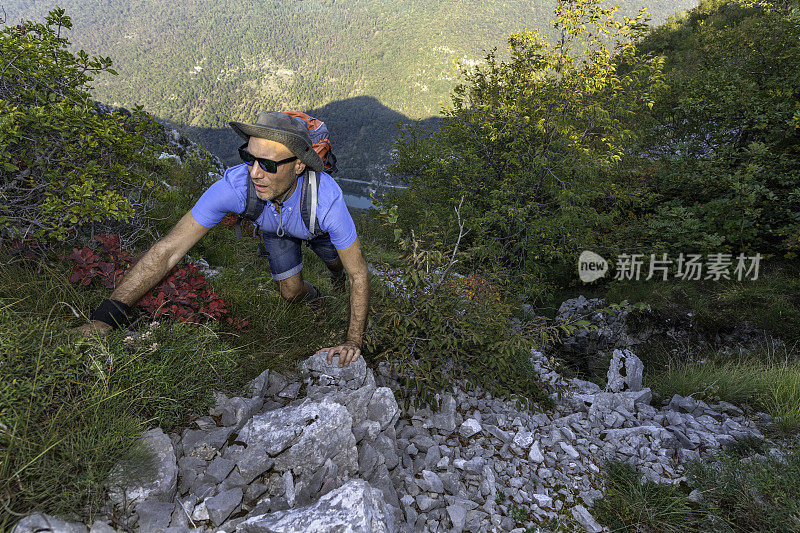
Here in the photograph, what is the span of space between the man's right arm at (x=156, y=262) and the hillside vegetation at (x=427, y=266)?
135mm

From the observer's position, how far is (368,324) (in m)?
2.99

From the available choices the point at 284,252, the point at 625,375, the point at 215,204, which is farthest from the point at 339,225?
the point at 625,375

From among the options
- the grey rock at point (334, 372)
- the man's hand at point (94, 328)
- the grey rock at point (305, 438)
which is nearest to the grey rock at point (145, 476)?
the grey rock at point (305, 438)

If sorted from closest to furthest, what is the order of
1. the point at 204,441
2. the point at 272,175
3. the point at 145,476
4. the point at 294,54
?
the point at 145,476 < the point at 204,441 < the point at 272,175 < the point at 294,54

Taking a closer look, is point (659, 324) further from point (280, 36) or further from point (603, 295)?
point (280, 36)

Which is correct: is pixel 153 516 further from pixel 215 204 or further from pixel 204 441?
pixel 215 204

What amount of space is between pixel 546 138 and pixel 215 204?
6459mm

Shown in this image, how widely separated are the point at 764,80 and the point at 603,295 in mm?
5214

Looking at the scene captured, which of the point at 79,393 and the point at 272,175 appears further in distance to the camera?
the point at 272,175

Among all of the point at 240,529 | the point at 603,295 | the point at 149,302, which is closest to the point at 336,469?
the point at 240,529

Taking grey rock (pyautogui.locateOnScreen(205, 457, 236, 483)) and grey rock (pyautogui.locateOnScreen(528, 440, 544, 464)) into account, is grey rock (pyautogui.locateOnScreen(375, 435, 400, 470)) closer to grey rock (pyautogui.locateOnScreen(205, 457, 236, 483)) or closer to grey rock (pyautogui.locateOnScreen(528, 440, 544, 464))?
grey rock (pyautogui.locateOnScreen(205, 457, 236, 483))

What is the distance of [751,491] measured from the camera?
2197 millimetres

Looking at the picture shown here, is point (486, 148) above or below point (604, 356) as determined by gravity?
above

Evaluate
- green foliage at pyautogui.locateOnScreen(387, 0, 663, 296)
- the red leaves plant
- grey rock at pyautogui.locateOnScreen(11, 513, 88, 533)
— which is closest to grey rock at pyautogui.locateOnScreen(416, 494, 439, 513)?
grey rock at pyautogui.locateOnScreen(11, 513, 88, 533)
